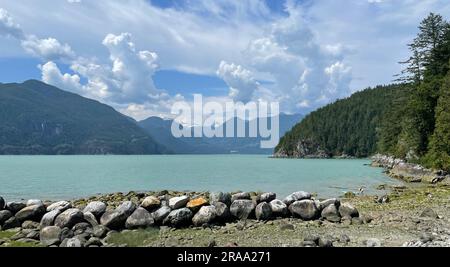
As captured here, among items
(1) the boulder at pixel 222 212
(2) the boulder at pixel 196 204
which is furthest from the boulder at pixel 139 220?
(1) the boulder at pixel 222 212

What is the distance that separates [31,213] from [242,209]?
443 inches

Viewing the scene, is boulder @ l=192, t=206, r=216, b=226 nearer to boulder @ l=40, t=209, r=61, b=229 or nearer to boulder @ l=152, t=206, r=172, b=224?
boulder @ l=152, t=206, r=172, b=224

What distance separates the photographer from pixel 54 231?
1719 cm

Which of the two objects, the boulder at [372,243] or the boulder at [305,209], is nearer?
the boulder at [372,243]

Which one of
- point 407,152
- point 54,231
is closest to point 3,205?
point 54,231

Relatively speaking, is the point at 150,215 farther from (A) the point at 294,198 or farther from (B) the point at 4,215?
(A) the point at 294,198

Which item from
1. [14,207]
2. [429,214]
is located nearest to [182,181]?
[14,207]

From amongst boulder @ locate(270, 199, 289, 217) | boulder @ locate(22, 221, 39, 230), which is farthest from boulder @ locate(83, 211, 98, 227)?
boulder @ locate(270, 199, 289, 217)

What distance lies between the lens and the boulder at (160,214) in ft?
64.2

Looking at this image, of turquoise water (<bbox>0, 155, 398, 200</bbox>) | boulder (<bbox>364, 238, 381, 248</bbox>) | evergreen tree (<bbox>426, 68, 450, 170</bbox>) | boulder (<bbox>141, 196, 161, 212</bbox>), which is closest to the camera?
boulder (<bbox>364, 238, 381, 248</bbox>)

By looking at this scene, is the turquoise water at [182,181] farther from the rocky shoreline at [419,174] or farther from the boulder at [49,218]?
the boulder at [49,218]

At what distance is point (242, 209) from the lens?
20953 mm

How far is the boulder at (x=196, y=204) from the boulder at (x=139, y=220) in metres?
2.30

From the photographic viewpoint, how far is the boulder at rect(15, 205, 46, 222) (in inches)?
802
